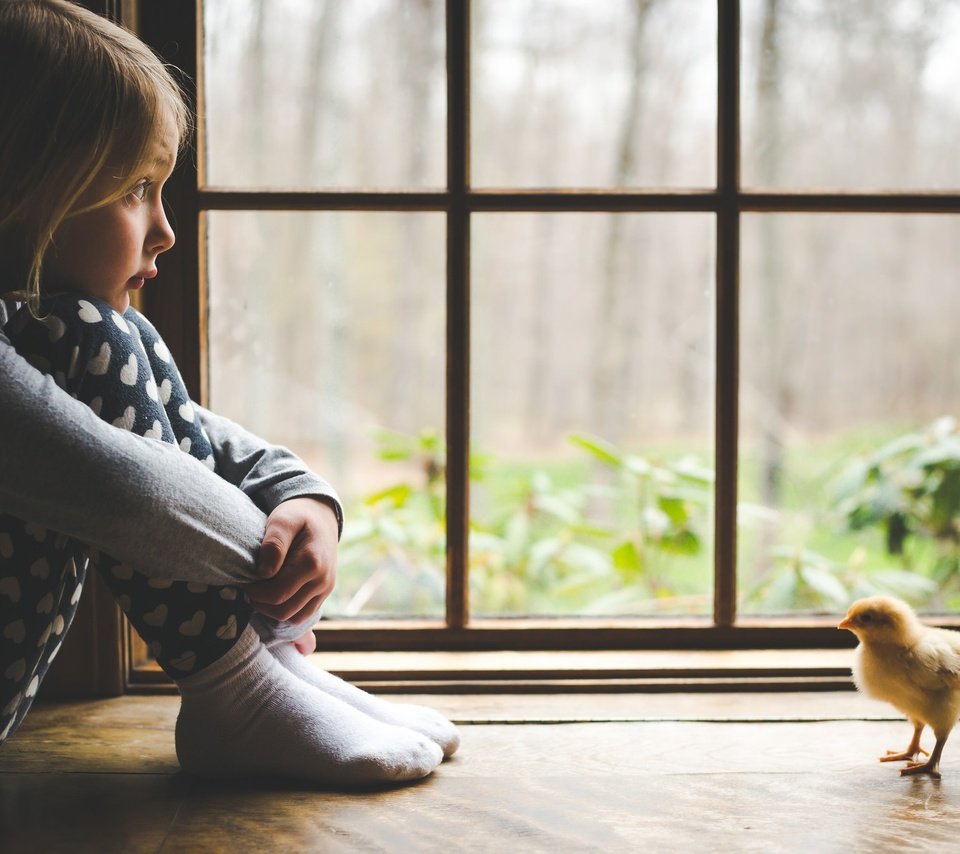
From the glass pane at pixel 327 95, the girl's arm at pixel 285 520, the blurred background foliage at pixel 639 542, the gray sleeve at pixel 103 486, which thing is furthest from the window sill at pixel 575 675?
the glass pane at pixel 327 95

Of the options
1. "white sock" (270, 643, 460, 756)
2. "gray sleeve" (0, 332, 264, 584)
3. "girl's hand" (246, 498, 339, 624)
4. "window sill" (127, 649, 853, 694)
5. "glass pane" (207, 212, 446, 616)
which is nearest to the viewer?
"gray sleeve" (0, 332, 264, 584)

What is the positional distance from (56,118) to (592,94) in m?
0.77

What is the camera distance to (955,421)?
1.33 meters

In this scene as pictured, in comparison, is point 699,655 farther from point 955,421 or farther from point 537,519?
point 955,421

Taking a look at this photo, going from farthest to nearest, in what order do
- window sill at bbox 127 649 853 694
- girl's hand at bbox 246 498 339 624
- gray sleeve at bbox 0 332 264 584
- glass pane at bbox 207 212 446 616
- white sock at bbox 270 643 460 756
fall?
1. glass pane at bbox 207 212 446 616
2. window sill at bbox 127 649 853 694
3. white sock at bbox 270 643 460 756
4. girl's hand at bbox 246 498 339 624
5. gray sleeve at bbox 0 332 264 584

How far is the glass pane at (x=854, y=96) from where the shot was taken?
4.06 feet

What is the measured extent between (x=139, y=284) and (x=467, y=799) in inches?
23.1

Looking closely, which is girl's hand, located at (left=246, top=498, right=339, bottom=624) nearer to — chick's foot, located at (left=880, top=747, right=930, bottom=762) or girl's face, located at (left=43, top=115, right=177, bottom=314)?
girl's face, located at (left=43, top=115, right=177, bottom=314)

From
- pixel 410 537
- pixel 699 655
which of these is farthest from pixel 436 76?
pixel 699 655

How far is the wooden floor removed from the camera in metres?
0.74

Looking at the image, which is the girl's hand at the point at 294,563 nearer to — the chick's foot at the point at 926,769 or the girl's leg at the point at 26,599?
the girl's leg at the point at 26,599

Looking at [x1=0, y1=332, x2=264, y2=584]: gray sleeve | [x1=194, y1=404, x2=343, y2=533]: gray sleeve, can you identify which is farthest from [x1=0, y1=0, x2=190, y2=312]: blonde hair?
[x1=194, y1=404, x2=343, y2=533]: gray sleeve

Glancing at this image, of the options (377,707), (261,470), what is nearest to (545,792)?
(377,707)

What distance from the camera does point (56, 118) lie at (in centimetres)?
76
